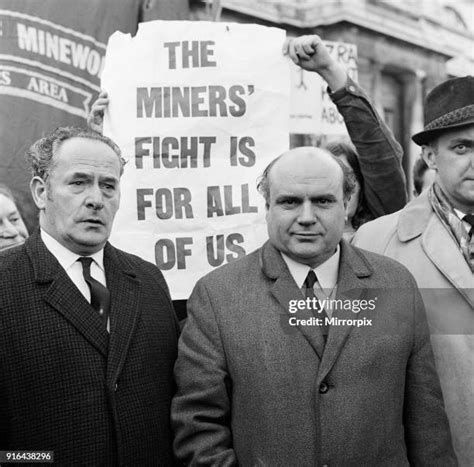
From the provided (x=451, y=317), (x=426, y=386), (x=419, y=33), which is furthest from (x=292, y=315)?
(x=419, y=33)

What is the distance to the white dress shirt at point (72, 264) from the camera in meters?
2.15

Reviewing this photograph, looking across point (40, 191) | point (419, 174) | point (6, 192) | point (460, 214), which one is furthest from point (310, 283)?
point (419, 174)

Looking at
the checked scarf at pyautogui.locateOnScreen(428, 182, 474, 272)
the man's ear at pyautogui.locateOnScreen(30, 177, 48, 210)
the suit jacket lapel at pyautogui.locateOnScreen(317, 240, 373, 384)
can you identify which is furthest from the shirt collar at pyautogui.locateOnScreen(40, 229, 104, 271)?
the checked scarf at pyautogui.locateOnScreen(428, 182, 474, 272)

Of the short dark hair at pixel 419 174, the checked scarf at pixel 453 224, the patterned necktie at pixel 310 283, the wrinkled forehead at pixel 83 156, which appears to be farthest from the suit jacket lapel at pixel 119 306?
the short dark hair at pixel 419 174

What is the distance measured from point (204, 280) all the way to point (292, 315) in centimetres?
34

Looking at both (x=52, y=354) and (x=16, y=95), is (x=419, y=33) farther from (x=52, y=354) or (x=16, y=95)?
(x=52, y=354)

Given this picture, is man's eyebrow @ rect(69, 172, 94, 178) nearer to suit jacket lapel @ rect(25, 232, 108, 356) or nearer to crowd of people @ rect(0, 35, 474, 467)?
crowd of people @ rect(0, 35, 474, 467)

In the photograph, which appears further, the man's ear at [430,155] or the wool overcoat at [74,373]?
the man's ear at [430,155]

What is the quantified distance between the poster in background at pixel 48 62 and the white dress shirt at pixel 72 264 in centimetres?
169

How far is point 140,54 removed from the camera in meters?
2.99

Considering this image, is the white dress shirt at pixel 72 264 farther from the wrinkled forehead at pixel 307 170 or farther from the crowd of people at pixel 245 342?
the wrinkled forehead at pixel 307 170

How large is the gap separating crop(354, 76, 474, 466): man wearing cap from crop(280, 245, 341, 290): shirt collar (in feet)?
1.34

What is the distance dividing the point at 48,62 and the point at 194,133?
133 centimetres

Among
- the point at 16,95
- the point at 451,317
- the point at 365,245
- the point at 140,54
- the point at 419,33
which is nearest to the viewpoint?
the point at 451,317
